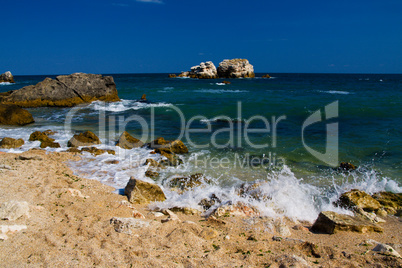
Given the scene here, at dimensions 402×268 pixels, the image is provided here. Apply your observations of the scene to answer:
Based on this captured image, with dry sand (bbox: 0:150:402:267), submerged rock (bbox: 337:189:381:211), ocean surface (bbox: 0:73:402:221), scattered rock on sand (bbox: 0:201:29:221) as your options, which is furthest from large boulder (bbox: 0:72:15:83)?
submerged rock (bbox: 337:189:381:211)

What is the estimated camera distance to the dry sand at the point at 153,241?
12.5ft

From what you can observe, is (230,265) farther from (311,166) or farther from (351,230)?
(311,166)

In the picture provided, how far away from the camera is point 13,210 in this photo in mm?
4566

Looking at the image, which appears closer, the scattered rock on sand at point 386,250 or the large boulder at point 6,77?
the scattered rock on sand at point 386,250

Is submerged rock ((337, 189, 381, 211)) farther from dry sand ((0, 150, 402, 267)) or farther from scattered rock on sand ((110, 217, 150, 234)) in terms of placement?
scattered rock on sand ((110, 217, 150, 234))

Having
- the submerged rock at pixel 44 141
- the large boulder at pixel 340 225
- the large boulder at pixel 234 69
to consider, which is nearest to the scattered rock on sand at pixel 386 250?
Answer: the large boulder at pixel 340 225

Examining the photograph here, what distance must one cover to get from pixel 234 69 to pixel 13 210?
78526mm

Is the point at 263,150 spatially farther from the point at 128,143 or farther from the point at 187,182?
the point at 128,143

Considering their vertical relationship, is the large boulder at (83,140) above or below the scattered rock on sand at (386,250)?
above

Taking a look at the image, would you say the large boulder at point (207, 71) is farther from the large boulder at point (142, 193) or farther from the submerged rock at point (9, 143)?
the large boulder at point (142, 193)

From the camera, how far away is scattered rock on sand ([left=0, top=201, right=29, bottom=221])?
4.45m

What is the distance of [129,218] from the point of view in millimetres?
4996

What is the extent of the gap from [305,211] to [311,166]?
3.45m

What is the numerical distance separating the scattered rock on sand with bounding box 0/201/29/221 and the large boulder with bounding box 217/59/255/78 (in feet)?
256
